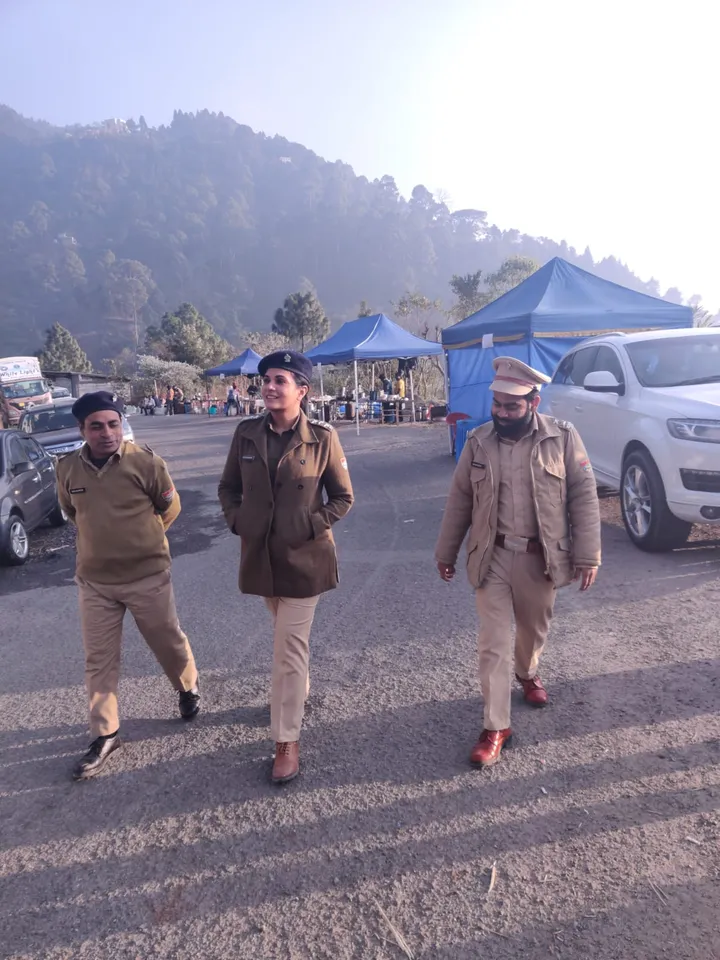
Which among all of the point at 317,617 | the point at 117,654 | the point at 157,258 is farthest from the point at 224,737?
the point at 157,258

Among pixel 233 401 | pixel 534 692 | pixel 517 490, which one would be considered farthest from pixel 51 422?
pixel 233 401

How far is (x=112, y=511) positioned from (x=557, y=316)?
29.1ft

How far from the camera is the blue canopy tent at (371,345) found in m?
18.1

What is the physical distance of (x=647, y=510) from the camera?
20.5 feet

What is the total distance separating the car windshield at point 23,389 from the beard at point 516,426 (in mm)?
35698

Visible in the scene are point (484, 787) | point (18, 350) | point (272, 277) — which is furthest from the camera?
point (272, 277)

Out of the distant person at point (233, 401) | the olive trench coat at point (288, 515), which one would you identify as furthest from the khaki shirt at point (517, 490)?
the distant person at point (233, 401)

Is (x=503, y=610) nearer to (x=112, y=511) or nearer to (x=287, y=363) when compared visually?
(x=287, y=363)

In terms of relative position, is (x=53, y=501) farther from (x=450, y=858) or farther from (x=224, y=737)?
(x=450, y=858)

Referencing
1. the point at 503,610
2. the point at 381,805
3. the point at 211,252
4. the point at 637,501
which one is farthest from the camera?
the point at 211,252

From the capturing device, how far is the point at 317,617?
5230 mm

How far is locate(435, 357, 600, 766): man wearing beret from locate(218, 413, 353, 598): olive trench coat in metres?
0.71

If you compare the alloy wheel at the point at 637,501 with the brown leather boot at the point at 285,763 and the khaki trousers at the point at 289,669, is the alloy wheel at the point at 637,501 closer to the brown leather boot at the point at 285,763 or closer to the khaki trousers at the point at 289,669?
the khaki trousers at the point at 289,669

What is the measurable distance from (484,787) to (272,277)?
153702mm
